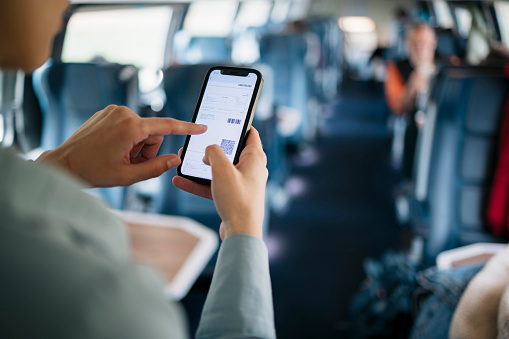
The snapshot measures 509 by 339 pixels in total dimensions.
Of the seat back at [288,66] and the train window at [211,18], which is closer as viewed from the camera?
the seat back at [288,66]

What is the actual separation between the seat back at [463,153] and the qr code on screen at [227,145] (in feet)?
4.35

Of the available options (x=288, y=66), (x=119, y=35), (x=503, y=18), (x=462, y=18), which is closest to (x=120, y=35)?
(x=119, y=35)

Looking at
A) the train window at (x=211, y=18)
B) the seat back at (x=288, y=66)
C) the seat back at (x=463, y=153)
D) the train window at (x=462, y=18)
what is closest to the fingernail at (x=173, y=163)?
the seat back at (x=463, y=153)

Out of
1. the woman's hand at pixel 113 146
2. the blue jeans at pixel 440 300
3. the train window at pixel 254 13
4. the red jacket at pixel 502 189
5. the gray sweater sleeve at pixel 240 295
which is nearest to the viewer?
the gray sweater sleeve at pixel 240 295

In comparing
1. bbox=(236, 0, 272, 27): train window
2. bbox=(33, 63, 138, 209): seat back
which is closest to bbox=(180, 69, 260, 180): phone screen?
bbox=(33, 63, 138, 209): seat back

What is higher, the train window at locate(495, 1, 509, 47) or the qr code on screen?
the train window at locate(495, 1, 509, 47)

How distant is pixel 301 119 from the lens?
402 centimetres

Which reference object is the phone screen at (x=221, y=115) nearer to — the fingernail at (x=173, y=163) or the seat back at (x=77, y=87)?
the fingernail at (x=173, y=163)

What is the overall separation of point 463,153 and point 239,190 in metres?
1.41

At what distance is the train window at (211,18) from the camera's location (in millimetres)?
4000

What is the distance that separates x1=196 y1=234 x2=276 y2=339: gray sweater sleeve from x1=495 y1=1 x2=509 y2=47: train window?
430cm

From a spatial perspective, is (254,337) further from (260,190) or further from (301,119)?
(301,119)

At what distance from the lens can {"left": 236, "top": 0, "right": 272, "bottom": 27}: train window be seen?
5430mm

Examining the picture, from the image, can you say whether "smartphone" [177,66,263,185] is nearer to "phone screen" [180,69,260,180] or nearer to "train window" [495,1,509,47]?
"phone screen" [180,69,260,180]
